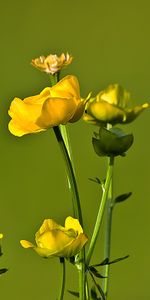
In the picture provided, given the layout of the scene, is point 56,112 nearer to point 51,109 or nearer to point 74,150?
point 51,109

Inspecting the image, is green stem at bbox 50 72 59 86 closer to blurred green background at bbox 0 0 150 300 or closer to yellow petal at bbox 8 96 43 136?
yellow petal at bbox 8 96 43 136

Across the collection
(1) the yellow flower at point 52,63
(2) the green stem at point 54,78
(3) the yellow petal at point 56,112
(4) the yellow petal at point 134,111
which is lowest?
(4) the yellow petal at point 134,111

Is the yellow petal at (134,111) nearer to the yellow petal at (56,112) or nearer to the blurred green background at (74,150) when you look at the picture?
the yellow petal at (56,112)

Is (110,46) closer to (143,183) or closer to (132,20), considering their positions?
(132,20)

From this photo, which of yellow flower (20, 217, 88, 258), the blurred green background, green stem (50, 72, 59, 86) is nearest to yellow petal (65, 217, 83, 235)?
yellow flower (20, 217, 88, 258)

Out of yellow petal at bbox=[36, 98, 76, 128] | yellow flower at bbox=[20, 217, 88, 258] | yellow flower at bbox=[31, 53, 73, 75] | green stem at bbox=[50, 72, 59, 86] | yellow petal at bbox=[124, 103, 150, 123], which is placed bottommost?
yellow flower at bbox=[20, 217, 88, 258]

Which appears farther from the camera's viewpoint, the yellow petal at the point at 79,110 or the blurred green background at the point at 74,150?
the blurred green background at the point at 74,150

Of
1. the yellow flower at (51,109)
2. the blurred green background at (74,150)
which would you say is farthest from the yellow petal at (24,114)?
the blurred green background at (74,150)
